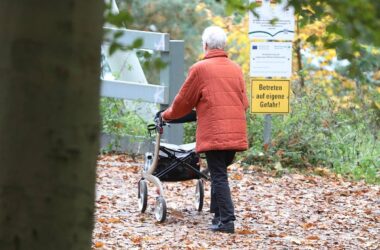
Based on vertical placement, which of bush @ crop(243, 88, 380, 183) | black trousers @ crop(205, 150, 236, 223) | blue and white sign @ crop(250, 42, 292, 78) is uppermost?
blue and white sign @ crop(250, 42, 292, 78)

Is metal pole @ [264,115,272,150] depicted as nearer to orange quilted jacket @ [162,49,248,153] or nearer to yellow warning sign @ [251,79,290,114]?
yellow warning sign @ [251,79,290,114]

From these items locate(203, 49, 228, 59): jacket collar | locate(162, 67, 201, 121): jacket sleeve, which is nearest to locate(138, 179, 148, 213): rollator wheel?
locate(162, 67, 201, 121): jacket sleeve

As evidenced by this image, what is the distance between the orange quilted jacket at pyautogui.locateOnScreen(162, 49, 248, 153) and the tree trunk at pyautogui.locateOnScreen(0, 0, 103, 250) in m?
5.45

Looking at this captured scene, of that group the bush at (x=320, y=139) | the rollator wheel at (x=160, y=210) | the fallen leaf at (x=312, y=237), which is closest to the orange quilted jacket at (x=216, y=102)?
the rollator wheel at (x=160, y=210)

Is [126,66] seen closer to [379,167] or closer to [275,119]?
[275,119]

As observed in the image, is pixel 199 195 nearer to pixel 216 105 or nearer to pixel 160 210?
pixel 160 210

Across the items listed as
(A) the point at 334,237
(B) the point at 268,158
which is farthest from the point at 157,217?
(B) the point at 268,158

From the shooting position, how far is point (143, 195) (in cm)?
950

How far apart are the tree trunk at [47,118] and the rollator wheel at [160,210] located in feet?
19.9

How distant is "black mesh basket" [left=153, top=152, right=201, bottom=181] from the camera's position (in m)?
9.12

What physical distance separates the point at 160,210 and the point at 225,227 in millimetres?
701

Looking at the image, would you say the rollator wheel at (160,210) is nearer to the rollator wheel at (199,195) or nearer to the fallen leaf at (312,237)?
the rollator wheel at (199,195)

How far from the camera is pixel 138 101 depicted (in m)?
13.5

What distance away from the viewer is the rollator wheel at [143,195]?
31.0ft
